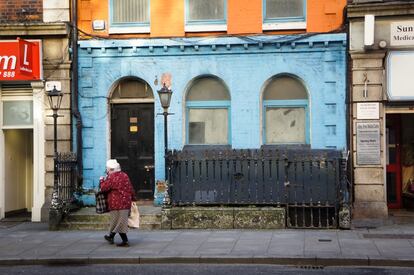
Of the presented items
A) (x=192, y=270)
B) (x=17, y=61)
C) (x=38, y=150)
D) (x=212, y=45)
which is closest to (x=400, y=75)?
(x=212, y=45)

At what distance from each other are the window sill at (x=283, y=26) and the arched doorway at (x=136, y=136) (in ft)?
10.5

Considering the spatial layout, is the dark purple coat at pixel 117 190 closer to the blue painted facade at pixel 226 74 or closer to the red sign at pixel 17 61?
the blue painted facade at pixel 226 74

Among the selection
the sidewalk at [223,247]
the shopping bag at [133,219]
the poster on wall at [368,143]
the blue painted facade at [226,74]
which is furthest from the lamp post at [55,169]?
the poster on wall at [368,143]

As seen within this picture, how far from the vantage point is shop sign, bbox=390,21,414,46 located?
14.2m

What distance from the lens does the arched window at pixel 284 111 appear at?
1531cm

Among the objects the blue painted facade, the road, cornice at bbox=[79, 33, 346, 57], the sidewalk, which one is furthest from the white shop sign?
the road

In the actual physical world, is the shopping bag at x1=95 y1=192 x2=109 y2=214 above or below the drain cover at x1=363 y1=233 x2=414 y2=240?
above

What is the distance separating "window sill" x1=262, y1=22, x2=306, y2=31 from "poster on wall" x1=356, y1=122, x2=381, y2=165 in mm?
2649

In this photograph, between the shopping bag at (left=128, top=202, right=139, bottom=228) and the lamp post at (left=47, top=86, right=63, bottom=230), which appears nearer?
the shopping bag at (left=128, top=202, right=139, bottom=228)

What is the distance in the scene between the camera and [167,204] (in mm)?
13844

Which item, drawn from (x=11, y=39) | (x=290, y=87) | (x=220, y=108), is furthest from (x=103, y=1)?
(x=290, y=87)

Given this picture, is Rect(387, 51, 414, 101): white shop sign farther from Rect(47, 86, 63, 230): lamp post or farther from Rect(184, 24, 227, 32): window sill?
Rect(47, 86, 63, 230): lamp post

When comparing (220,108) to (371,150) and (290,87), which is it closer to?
(290,87)

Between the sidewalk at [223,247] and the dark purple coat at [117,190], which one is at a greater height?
the dark purple coat at [117,190]
